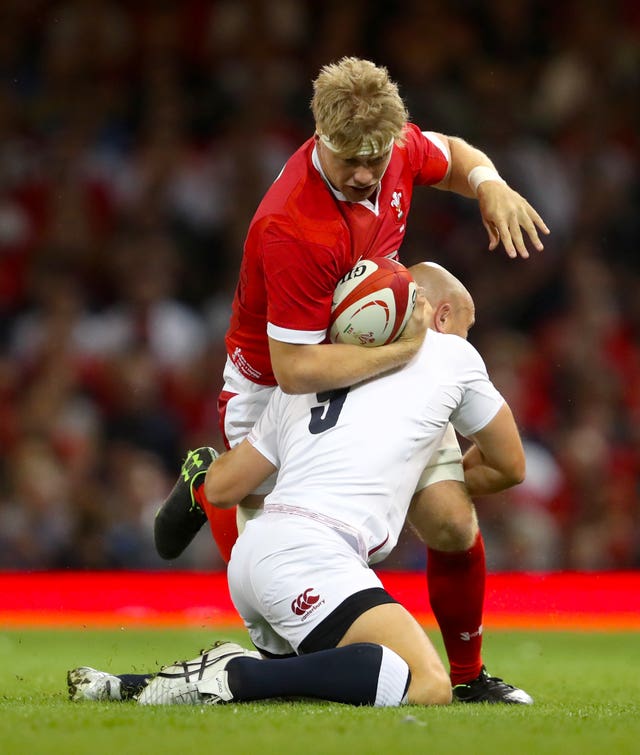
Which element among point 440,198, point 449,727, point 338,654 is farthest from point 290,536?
point 440,198

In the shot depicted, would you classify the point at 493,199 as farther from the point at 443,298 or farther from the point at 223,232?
the point at 223,232

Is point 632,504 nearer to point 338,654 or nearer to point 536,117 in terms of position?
point 536,117

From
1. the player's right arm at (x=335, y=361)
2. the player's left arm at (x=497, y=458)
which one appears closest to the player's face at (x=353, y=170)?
the player's right arm at (x=335, y=361)

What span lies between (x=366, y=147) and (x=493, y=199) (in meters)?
0.78

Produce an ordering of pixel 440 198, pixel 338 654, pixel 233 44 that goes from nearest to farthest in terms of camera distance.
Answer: pixel 338 654 → pixel 440 198 → pixel 233 44

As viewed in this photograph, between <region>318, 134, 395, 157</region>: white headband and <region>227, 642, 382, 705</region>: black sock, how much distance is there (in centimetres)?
148

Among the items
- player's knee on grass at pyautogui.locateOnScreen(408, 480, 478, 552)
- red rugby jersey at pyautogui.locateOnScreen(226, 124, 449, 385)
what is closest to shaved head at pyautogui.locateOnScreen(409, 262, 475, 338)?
red rugby jersey at pyautogui.locateOnScreen(226, 124, 449, 385)

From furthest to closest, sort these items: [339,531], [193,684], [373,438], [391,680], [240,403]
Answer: [240,403]
[373,438]
[339,531]
[193,684]
[391,680]

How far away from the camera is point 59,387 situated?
9.88 m

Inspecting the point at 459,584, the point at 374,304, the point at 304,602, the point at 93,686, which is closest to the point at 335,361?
the point at 374,304

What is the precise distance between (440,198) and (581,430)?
2.14 m

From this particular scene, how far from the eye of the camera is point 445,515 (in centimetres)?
465

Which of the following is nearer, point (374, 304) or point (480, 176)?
point (374, 304)

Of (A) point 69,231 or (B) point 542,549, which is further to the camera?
(A) point 69,231
